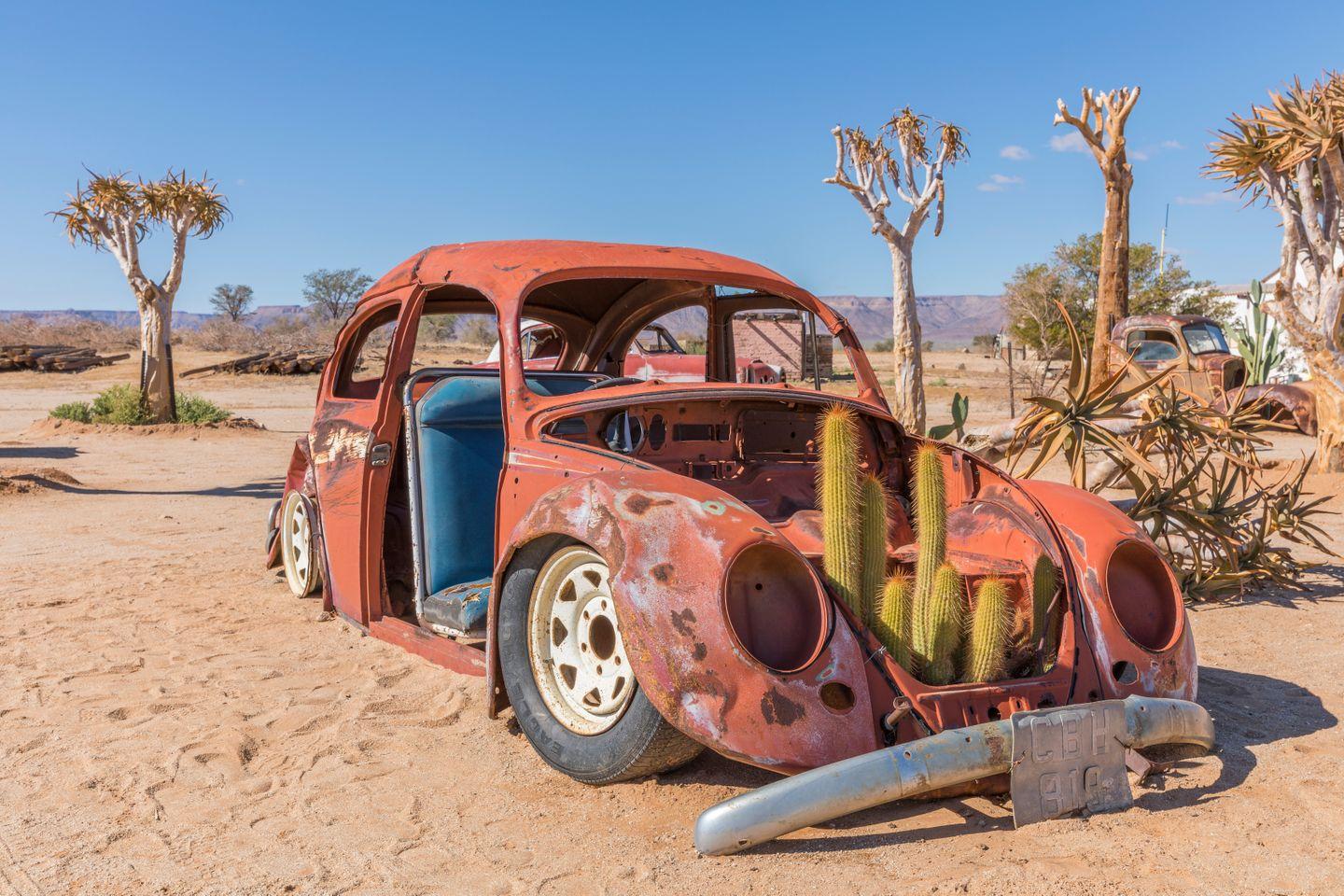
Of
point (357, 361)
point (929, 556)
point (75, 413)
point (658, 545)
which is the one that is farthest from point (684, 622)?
point (75, 413)

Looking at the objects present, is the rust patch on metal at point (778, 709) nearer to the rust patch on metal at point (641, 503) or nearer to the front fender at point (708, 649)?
the front fender at point (708, 649)

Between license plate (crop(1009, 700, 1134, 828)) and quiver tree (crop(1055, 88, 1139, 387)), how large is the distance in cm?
1208

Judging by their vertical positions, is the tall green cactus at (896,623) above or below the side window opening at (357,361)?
below

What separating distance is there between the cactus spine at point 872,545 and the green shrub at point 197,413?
16.6 metres

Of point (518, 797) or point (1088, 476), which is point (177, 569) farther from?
point (1088, 476)

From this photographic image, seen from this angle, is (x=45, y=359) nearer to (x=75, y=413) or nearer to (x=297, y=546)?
(x=75, y=413)

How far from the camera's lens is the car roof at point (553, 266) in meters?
4.25

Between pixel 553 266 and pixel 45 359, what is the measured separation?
32.2m

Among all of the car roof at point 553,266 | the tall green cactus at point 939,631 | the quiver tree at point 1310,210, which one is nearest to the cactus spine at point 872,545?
the tall green cactus at point 939,631

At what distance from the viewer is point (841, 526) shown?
331 centimetres

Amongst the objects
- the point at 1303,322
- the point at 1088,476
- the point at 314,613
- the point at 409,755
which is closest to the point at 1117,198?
the point at 1303,322

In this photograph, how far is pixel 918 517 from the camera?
11.5 ft

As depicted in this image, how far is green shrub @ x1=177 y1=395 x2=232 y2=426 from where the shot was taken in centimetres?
1825

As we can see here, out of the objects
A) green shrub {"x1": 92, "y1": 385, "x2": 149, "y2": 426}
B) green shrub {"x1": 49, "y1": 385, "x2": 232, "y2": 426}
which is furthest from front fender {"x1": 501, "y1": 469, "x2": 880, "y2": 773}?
green shrub {"x1": 92, "y1": 385, "x2": 149, "y2": 426}
